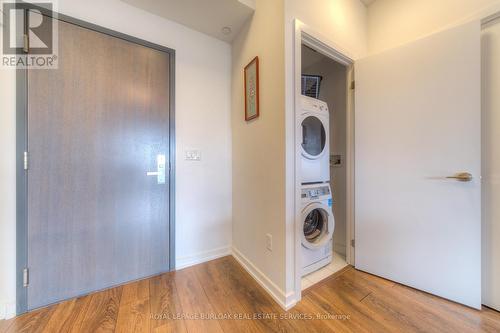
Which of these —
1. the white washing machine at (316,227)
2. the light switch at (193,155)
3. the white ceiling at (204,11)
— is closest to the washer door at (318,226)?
the white washing machine at (316,227)

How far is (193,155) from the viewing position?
6.10ft

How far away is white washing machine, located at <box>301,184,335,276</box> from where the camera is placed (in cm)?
159

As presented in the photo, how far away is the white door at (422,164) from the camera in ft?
4.13

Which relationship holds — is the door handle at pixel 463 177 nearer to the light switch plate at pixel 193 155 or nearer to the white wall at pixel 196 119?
the white wall at pixel 196 119

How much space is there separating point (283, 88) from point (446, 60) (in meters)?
1.18

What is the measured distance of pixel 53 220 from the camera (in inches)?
51.6

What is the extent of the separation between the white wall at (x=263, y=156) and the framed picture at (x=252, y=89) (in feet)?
0.15

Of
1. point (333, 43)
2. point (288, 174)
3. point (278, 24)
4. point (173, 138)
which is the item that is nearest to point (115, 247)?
point (173, 138)

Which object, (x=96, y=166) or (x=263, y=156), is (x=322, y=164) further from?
(x=96, y=166)

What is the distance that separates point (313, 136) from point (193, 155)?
1.17 metres

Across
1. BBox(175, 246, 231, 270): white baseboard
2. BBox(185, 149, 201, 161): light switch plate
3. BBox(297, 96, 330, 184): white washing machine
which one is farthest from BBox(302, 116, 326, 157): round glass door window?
BBox(175, 246, 231, 270): white baseboard

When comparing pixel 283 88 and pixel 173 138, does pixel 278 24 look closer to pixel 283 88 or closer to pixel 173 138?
pixel 283 88

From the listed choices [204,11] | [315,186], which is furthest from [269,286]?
[204,11]

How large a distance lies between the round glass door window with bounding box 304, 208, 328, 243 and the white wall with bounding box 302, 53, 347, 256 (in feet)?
1.50
